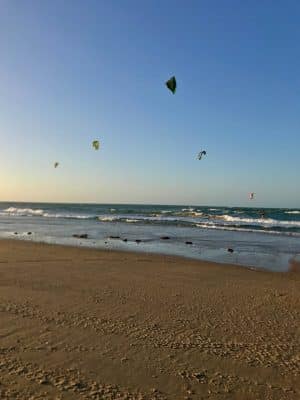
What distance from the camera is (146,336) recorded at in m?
6.04

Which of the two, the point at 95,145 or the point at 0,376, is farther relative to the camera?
the point at 95,145

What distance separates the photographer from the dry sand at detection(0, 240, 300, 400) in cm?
448

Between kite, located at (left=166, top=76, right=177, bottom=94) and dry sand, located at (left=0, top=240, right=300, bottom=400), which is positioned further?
kite, located at (left=166, top=76, right=177, bottom=94)

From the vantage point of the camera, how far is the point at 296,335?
20.8 ft

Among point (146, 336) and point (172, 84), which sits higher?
point (172, 84)

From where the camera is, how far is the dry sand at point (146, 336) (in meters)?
4.48

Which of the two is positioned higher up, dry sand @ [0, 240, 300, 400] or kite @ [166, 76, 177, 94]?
kite @ [166, 76, 177, 94]

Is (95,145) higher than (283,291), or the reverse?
(95,145)

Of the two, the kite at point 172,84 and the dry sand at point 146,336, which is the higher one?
the kite at point 172,84

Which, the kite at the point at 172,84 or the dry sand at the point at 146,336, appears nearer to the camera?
the dry sand at the point at 146,336

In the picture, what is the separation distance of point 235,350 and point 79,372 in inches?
91.0

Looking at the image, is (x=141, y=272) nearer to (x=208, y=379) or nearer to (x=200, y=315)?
(x=200, y=315)

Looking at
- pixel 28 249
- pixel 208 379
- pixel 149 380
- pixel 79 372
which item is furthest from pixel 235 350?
pixel 28 249

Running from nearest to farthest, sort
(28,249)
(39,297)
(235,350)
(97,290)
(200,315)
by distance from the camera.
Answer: (235,350) → (200,315) → (39,297) → (97,290) → (28,249)
